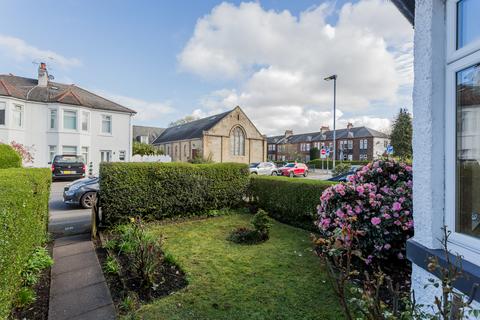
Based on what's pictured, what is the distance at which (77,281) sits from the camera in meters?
4.04

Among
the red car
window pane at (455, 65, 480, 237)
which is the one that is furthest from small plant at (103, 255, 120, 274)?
the red car

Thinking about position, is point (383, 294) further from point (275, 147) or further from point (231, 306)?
point (275, 147)

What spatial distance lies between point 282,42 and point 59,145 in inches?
820

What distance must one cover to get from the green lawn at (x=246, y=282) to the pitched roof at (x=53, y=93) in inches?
841

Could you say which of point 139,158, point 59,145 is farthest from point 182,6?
point 139,158

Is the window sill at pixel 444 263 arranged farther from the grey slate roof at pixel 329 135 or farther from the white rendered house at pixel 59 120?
the grey slate roof at pixel 329 135

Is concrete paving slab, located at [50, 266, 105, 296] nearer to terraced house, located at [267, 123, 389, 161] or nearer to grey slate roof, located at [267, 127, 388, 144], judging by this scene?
terraced house, located at [267, 123, 389, 161]

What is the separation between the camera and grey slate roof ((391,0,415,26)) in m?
2.89

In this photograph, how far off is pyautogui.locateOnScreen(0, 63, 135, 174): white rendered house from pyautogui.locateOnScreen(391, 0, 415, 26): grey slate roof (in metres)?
24.4

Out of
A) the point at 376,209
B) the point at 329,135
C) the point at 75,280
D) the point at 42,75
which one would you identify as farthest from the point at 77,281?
the point at 329,135

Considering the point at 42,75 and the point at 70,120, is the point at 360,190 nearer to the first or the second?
the point at 70,120

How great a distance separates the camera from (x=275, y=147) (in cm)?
7419

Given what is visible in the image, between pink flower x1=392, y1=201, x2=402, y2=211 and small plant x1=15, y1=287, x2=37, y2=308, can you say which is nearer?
small plant x1=15, y1=287, x2=37, y2=308

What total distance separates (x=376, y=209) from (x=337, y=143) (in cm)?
6039
